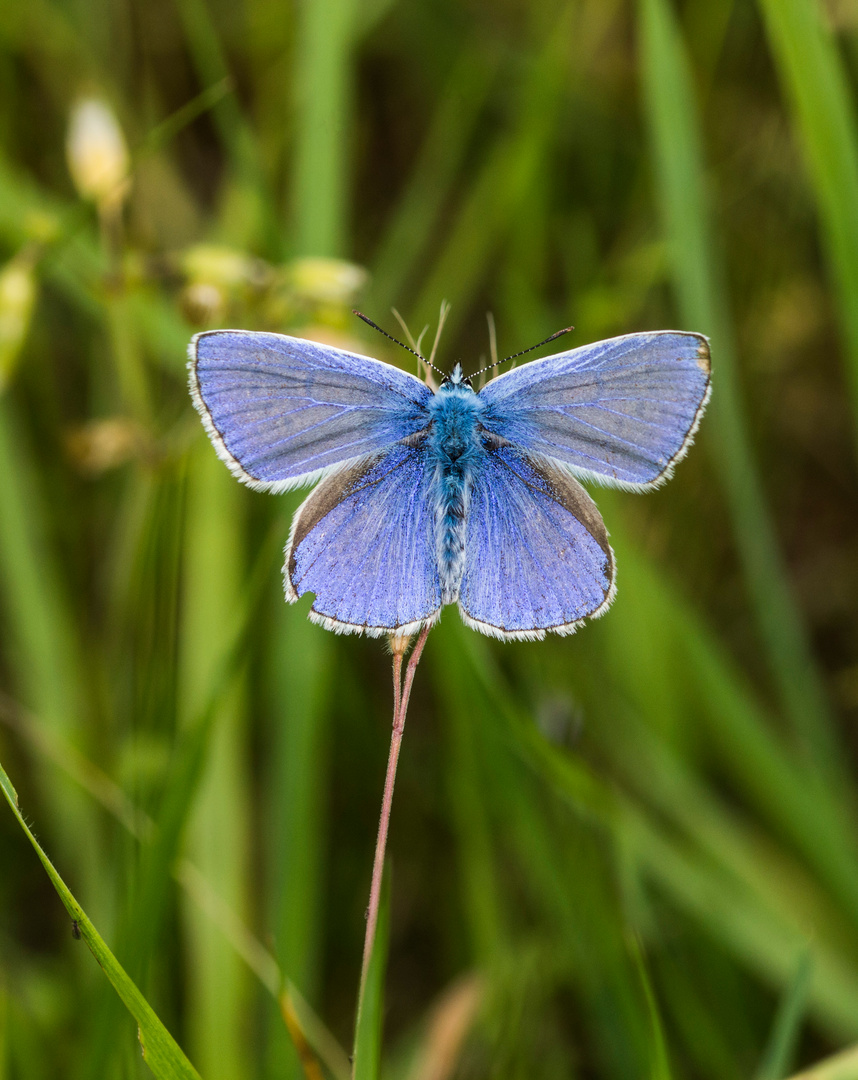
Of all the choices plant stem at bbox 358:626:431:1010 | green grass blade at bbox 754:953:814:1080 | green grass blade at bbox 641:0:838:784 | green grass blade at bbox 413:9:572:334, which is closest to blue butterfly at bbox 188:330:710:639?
plant stem at bbox 358:626:431:1010

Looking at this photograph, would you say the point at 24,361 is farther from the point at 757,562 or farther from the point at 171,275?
the point at 757,562

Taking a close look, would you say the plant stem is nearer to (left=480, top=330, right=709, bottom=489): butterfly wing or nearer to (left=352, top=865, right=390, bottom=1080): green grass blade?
(left=352, top=865, right=390, bottom=1080): green grass blade

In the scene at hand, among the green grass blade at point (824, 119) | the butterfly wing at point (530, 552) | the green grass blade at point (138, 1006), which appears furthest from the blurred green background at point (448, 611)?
the green grass blade at point (138, 1006)

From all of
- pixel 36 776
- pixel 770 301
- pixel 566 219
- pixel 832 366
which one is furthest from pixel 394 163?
pixel 36 776

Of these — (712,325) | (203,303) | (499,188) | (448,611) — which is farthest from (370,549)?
(499,188)

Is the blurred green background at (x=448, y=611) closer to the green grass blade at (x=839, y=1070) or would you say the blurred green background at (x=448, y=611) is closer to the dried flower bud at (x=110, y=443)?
the dried flower bud at (x=110, y=443)

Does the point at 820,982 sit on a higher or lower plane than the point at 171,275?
lower

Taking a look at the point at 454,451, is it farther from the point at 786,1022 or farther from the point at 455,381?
the point at 786,1022

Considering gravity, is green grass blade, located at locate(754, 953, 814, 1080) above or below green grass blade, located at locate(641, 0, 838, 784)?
below
